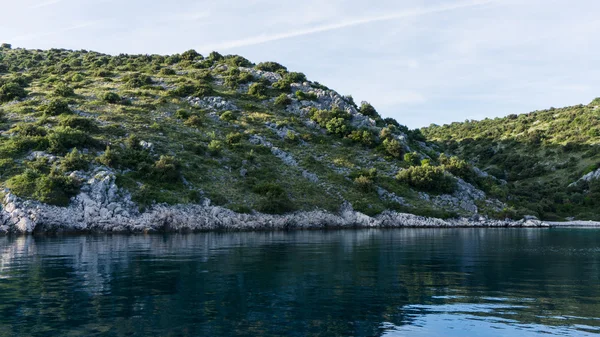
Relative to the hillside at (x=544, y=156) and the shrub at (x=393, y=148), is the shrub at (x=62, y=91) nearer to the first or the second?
the shrub at (x=393, y=148)

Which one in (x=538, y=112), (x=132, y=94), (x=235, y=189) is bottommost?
(x=235, y=189)

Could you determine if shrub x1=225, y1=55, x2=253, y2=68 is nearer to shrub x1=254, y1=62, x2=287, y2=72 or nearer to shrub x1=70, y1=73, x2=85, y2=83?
shrub x1=254, y1=62, x2=287, y2=72

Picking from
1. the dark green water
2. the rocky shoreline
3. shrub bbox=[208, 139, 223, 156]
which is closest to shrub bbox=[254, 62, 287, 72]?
shrub bbox=[208, 139, 223, 156]

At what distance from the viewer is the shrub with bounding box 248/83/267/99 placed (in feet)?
314

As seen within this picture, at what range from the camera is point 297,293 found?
56.9ft

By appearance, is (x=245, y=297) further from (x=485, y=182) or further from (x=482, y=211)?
(x=485, y=182)

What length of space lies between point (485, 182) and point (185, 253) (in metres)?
64.5

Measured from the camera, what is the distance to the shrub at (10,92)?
7906cm

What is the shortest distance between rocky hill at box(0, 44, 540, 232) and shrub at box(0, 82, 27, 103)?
0.82 feet

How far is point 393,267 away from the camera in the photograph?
2436 cm

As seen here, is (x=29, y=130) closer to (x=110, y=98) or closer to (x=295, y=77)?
(x=110, y=98)

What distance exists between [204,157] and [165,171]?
1037 centimetres

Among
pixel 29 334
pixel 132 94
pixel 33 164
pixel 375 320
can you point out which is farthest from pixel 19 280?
pixel 132 94

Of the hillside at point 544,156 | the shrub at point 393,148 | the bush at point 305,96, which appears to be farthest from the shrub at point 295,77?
the hillside at point 544,156
